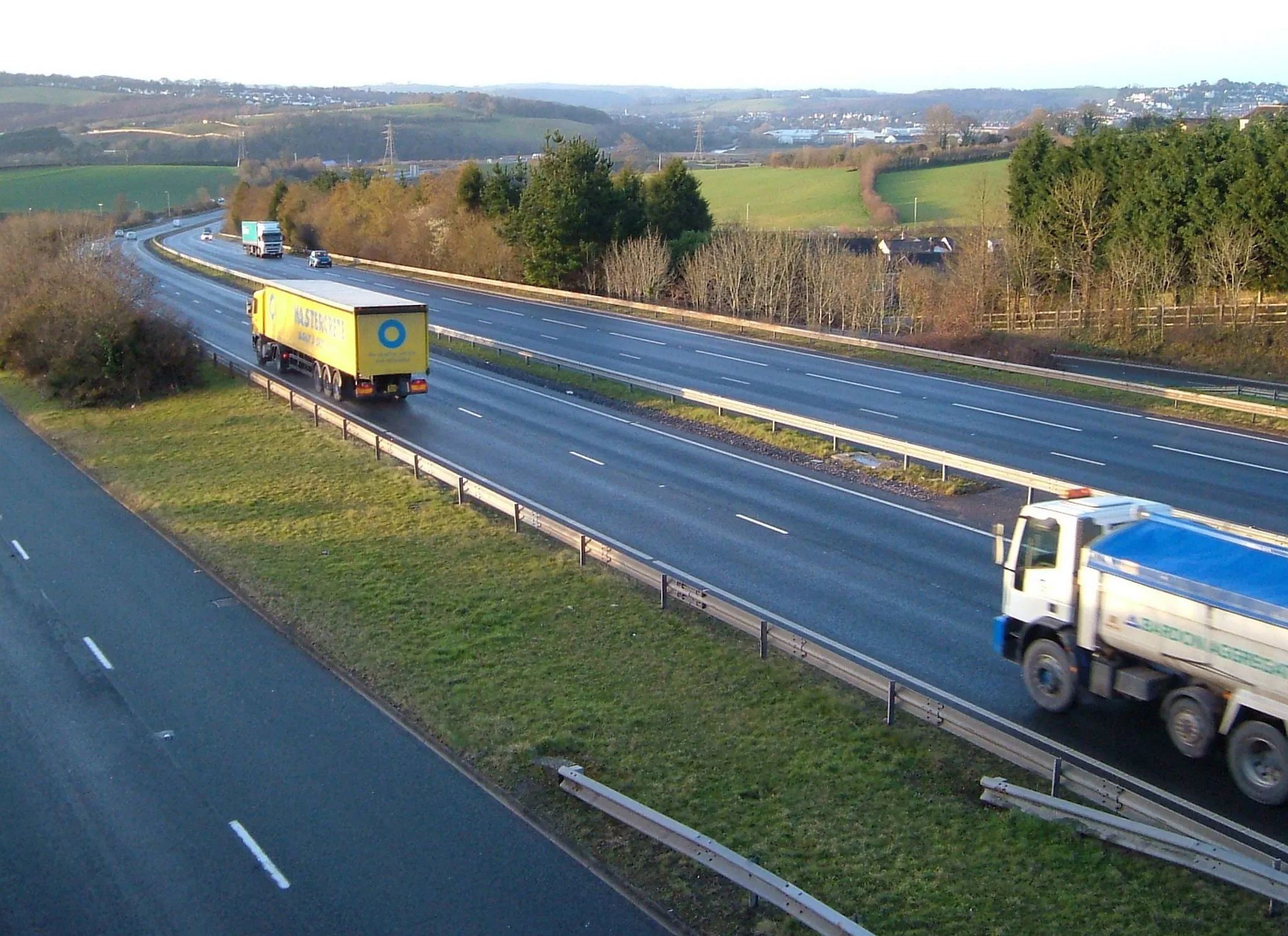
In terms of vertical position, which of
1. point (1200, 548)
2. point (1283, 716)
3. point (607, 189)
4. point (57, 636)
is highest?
point (607, 189)

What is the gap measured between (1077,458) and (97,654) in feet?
61.2

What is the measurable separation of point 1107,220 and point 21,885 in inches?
1871

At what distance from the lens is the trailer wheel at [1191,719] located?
35.4ft

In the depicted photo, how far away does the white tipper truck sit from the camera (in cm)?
1025

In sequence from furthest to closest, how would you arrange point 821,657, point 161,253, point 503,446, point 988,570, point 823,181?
1. point 823,181
2. point 161,253
3. point 503,446
4. point 988,570
5. point 821,657

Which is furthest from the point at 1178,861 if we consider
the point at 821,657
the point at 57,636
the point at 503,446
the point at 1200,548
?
the point at 503,446

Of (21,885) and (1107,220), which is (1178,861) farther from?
(1107,220)

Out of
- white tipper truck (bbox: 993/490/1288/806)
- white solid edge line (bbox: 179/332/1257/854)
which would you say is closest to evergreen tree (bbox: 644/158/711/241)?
white solid edge line (bbox: 179/332/1257/854)

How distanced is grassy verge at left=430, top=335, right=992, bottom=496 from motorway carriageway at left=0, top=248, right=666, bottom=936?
12619mm

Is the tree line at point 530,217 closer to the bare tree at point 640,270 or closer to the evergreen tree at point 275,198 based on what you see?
the bare tree at point 640,270

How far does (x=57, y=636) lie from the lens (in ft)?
51.0

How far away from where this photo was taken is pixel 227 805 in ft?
35.5

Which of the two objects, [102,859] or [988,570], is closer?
[102,859]

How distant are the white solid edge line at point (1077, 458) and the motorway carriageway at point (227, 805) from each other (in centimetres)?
1646
